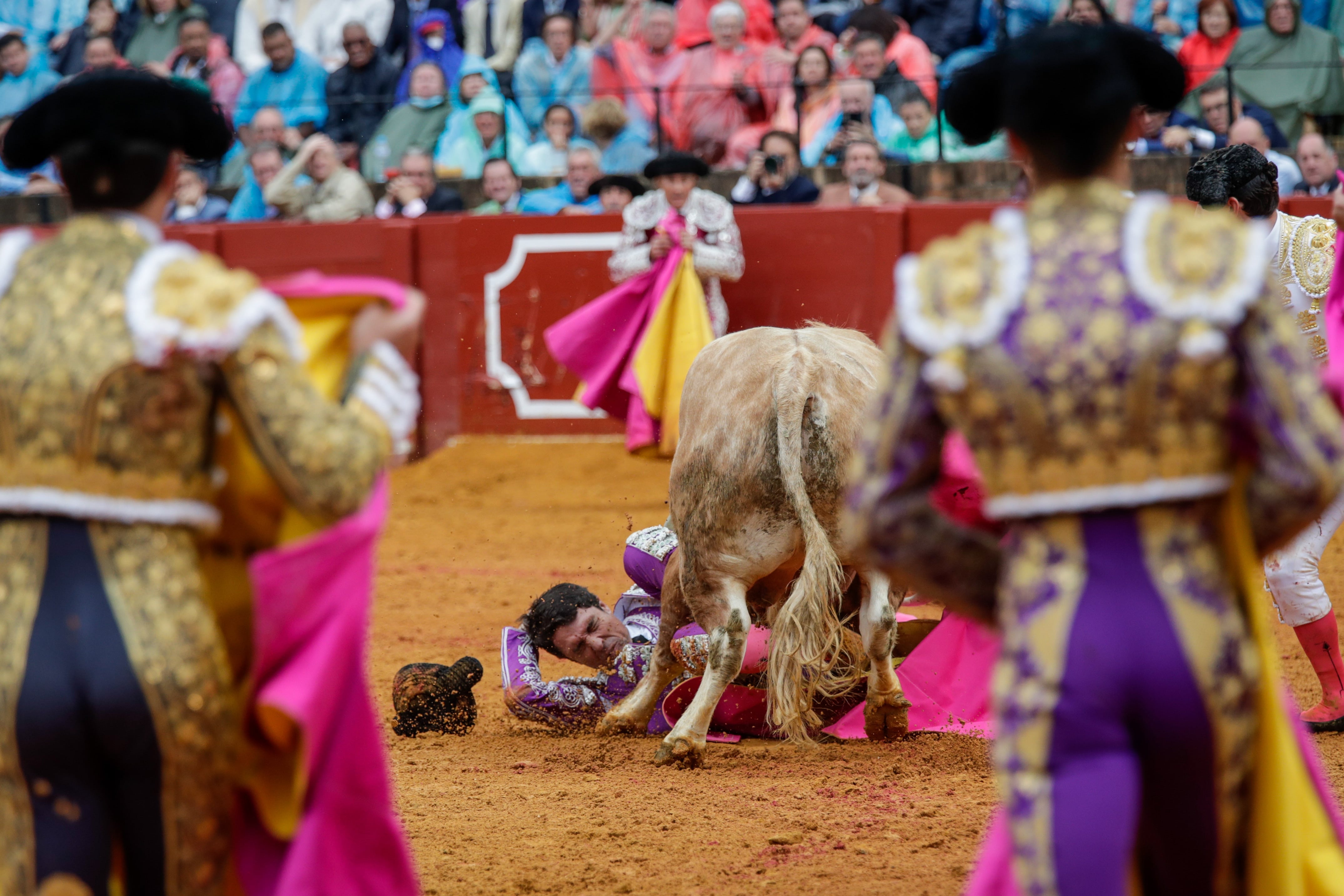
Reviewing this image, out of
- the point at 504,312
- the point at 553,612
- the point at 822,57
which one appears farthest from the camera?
the point at 504,312

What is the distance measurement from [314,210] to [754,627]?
6.60 metres

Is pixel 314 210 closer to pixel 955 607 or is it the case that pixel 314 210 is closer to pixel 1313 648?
pixel 1313 648

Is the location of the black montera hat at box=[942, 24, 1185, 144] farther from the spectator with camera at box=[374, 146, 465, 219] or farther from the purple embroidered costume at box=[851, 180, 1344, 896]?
the spectator with camera at box=[374, 146, 465, 219]

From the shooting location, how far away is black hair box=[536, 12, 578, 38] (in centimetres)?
1129

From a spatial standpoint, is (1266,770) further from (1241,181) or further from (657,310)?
(657,310)

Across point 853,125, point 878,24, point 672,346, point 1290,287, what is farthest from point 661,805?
point 878,24

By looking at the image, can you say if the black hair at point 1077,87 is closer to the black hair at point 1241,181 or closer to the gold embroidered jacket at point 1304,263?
the black hair at point 1241,181

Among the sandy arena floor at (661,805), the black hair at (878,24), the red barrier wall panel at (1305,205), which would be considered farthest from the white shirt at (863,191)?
the sandy arena floor at (661,805)

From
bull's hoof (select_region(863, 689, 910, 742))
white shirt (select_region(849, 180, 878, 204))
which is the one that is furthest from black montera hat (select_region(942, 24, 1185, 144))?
white shirt (select_region(849, 180, 878, 204))

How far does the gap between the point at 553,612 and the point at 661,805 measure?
110 centimetres

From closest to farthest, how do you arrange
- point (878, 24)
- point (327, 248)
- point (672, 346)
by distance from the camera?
point (672, 346) < point (878, 24) < point (327, 248)

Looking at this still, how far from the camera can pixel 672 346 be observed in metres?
8.59

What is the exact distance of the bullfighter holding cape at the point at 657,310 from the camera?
27.3ft

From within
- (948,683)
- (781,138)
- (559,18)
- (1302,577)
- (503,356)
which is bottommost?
(948,683)
